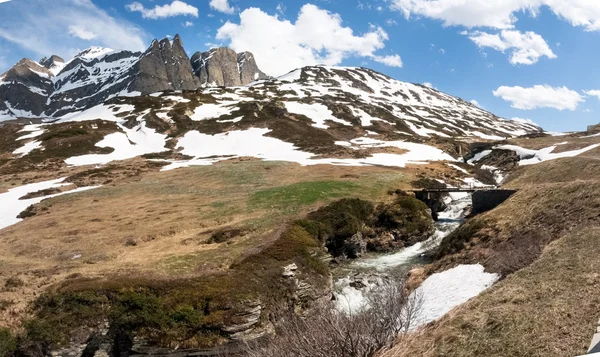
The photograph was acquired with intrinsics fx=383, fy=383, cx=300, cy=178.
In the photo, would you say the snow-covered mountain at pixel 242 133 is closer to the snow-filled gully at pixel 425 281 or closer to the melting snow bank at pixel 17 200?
the melting snow bank at pixel 17 200

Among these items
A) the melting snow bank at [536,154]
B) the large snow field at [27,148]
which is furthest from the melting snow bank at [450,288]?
the large snow field at [27,148]

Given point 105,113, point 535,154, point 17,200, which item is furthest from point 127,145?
point 535,154

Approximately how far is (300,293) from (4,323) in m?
17.7

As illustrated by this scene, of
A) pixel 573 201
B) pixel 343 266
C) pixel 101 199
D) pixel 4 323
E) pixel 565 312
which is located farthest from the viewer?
pixel 101 199

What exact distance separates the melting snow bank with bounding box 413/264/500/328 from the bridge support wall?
1821cm

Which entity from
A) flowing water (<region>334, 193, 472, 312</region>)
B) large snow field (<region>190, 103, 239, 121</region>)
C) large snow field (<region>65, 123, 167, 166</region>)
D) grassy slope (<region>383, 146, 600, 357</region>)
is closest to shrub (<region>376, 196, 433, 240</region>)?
flowing water (<region>334, 193, 472, 312</region>)

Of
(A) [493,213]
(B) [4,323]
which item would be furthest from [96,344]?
(A) [493,213]

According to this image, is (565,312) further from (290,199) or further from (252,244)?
(290,199)

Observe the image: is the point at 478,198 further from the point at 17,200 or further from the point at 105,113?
the point at 105,113

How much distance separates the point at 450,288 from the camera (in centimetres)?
2333

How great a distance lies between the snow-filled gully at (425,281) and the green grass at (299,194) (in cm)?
1110

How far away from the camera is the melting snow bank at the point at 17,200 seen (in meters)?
47.7

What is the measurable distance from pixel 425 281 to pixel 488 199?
2031 cm

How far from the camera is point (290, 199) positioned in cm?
4625
